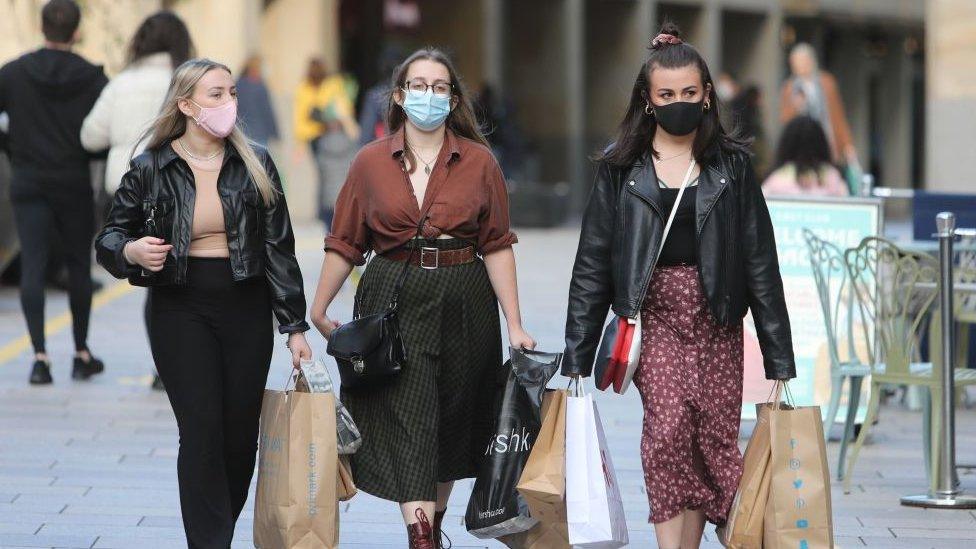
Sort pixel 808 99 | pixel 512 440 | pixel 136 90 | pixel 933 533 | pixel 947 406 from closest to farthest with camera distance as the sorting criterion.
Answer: pixel 512 440 → pixel 933 533 → pixel 947 406 → pixel 136 90 → pixel 808 99

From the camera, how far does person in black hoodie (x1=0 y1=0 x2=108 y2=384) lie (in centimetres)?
956

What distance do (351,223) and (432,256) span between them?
30 cm

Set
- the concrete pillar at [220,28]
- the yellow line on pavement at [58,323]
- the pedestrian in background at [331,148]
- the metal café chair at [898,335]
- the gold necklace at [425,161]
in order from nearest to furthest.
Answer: the gold necklace at [425,161] → the metal café chair at [898,335] → the yellow line on pavement at [58,323] → the pedestrian in background at [331,148] → the concrete pillar at [220,28]

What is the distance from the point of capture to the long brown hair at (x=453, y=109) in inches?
220

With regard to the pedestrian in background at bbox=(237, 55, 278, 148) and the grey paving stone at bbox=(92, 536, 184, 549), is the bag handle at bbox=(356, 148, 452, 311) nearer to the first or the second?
the grey paving stone at bbox=(92, 536, 184, 549)

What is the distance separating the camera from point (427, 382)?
17.9 ft

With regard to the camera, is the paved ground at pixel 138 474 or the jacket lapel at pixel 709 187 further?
the paved ground at pixel 138 474

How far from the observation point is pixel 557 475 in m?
5.17

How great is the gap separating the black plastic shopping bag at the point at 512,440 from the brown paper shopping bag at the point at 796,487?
0.73 metres

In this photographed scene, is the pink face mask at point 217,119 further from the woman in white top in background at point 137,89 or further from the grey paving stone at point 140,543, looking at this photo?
the woman in white top in background at point 137,89

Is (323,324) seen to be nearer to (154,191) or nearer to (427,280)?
(427,280)

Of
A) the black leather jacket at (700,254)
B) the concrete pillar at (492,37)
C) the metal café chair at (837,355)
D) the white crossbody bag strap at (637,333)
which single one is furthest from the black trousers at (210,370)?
the concrete pillar at (492,37)

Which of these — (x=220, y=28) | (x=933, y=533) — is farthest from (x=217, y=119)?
(x=220, y=28)

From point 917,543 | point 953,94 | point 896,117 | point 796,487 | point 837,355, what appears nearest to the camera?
point 796,487
